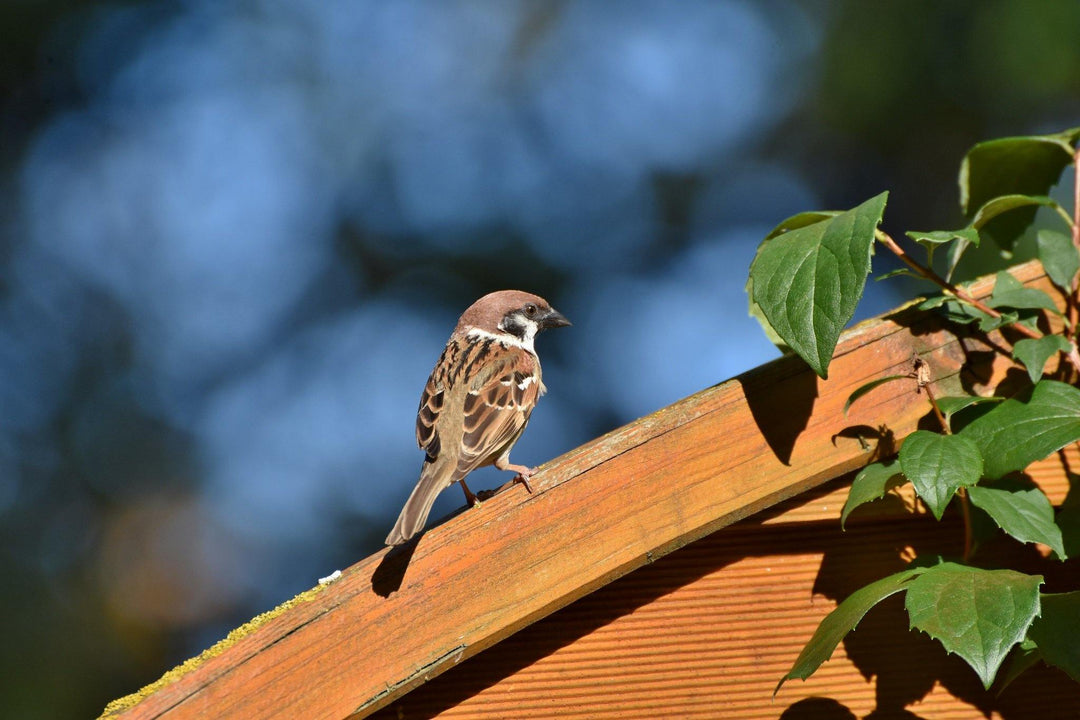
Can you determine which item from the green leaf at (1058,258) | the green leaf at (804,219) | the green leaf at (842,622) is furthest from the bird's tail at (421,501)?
the green leaf at (1058,258)

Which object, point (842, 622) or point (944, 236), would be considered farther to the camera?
point (944, 236)

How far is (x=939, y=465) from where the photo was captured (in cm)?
160

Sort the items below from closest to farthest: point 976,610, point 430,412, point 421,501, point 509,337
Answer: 1. point 976,610
2. point 421,501
3. point 430,412
4. point 509,337

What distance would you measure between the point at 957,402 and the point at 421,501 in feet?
3.36

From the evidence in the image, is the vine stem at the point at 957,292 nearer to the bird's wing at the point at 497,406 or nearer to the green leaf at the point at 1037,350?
the green leaf at the point at 1037,350

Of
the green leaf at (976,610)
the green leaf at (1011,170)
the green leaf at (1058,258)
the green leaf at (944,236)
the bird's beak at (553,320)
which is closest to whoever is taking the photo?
the green leaf at (976,610)

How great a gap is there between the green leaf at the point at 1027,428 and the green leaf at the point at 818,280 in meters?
0.35

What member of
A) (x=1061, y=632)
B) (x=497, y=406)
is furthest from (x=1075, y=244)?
(x=497, y=406)

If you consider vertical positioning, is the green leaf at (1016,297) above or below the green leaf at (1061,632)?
above

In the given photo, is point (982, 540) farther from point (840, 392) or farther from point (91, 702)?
point (91, 702)

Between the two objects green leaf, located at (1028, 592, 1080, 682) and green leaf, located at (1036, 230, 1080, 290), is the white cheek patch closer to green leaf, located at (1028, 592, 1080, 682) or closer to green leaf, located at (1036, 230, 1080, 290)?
green leaf, located at (1036, 230, 1080, 290)

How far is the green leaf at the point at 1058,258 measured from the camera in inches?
75.4

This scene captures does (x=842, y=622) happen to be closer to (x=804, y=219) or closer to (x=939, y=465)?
(x=939, y=465)

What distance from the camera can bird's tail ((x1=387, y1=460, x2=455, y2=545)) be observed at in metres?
1.84
